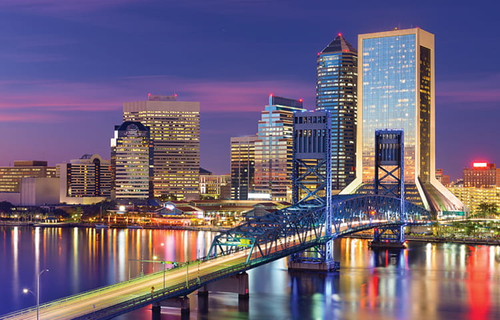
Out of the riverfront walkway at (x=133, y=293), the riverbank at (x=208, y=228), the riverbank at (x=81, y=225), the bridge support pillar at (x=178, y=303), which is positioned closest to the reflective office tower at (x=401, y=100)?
the riverbank at (x=208, y=228)

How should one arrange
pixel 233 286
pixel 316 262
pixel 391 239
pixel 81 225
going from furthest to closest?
pixel 81 225
pixel 391 239
pixel 316 262
pixel 233 286

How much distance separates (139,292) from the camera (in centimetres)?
5631

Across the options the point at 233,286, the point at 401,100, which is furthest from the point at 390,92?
the point at 233,286

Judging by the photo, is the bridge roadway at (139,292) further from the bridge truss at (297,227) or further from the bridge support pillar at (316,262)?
the bridge support pillar at (316,262)

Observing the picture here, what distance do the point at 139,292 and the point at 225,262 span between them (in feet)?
45.3

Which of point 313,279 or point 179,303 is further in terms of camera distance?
point 313,279

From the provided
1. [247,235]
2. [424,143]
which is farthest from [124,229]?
[247,235]

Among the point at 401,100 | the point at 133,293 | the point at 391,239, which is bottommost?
the point at 391,239

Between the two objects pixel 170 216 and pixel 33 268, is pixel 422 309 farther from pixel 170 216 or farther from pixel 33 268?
pixel 170 216

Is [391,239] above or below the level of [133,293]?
below

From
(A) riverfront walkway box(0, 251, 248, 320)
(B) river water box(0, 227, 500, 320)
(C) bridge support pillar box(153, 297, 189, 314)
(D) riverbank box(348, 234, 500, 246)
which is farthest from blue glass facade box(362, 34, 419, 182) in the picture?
(C) bridge support pillar box(153, 297, 189, 314)

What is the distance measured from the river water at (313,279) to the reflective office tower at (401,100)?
36.2 metres

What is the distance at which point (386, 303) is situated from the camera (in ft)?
228

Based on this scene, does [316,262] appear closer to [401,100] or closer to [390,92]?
[401,100]
